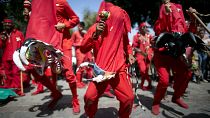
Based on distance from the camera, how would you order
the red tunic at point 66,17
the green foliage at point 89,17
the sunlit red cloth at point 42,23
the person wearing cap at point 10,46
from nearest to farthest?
1. the sunlit red cloth at point 42,23
2. the red tunic at point 66,17
3. the person wearing cap at point 10,46
4. the green foliage at point 89,17

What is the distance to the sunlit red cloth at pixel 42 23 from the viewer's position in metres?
4.41

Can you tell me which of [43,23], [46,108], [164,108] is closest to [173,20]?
[164,108]

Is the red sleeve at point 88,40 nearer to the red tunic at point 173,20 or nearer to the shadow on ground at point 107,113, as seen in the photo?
the shadow on ground at point 107,113

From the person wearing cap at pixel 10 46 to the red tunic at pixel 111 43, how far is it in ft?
14.3

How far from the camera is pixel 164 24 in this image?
4996 millimetres

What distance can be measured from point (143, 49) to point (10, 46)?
4.64 metres

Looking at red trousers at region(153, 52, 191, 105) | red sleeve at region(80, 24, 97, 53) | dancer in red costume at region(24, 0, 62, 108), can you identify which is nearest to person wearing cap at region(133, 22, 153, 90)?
red trousers at region(153, 52, 191, 105)

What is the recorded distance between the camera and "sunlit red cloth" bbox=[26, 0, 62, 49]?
441cm

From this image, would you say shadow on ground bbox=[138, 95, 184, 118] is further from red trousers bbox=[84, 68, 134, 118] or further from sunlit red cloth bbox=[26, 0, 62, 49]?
sunlit red cloth bbox=[26, 0, 62, 49]

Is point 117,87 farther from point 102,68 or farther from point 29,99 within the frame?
point 29,99

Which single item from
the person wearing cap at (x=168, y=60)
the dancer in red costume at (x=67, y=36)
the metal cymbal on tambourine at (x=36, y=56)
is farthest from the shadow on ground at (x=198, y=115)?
the metal cymbal on tambourine at (x=36, y=56)

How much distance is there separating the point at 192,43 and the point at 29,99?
4579 mm

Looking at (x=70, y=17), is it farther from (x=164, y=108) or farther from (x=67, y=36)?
(x=164, y=108)

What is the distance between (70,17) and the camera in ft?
16.4
